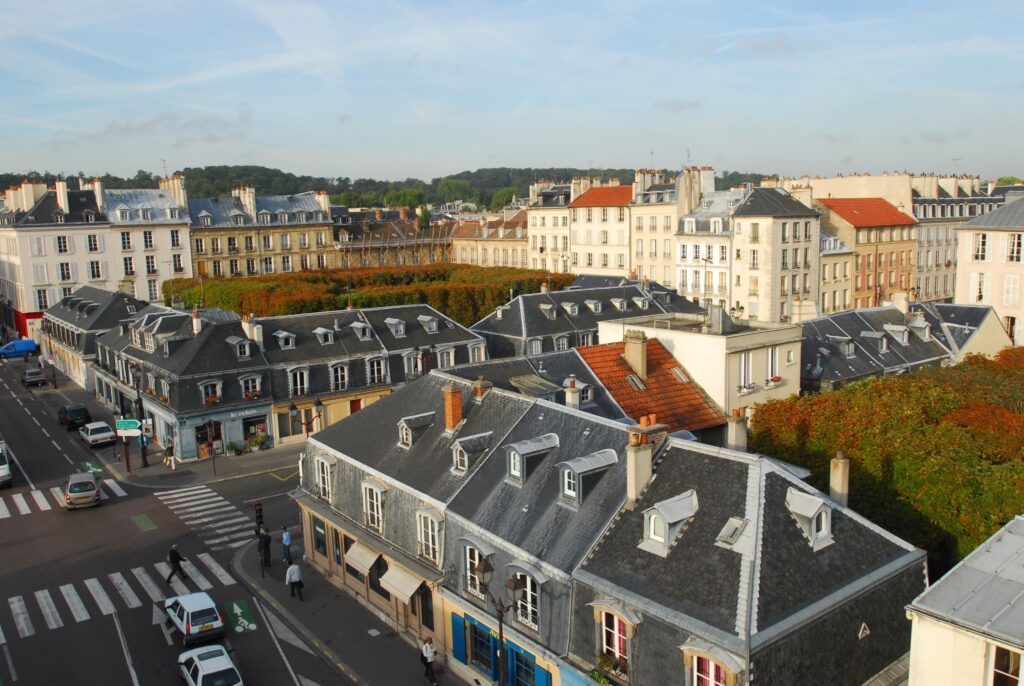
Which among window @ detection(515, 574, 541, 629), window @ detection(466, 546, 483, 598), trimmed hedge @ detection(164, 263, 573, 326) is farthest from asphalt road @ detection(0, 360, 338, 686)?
trimmed hedge @ detection(164, 263, 573, 326)

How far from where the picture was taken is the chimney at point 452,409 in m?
26.3

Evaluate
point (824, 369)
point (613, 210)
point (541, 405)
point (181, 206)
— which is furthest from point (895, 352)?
point (181, 206)

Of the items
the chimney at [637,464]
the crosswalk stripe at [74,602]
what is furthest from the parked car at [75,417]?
the chimney at [637,464]

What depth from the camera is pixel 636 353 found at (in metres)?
34.4

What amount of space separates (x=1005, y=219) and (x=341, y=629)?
4653cm

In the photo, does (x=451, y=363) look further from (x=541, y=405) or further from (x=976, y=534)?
(x=976, y=534)

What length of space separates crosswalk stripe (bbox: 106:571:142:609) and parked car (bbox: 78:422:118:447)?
18.6 m

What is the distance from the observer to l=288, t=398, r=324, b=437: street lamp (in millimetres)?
46656

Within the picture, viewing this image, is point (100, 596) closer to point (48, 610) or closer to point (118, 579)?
point (118, 579)

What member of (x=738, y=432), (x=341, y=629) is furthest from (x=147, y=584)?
(x=738, y=432)

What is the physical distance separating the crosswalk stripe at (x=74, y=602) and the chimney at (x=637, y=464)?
18666 millimetres

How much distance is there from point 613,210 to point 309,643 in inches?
2709

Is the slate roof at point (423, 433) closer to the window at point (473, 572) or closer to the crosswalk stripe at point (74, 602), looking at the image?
the window at point (473, 572)

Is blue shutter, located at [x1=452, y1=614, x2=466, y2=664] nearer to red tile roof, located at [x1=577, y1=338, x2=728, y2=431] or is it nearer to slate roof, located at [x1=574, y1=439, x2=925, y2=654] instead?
slate roof, located at [x1=574, y1=439, x2=925, y2=654]
